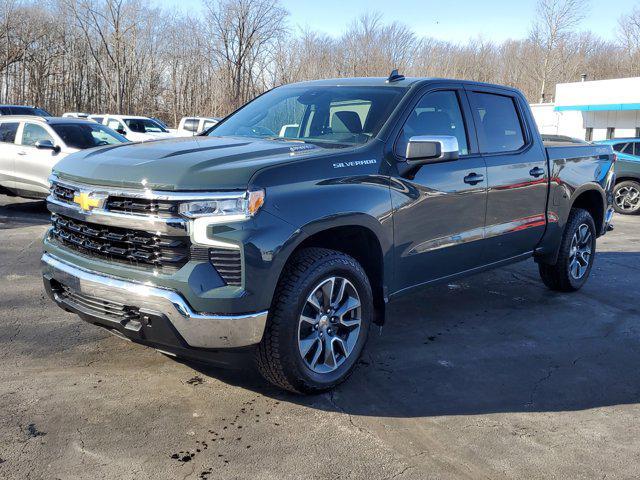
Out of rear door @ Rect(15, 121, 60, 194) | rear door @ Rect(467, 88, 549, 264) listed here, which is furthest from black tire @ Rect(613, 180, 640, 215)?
rear door @ Rect(15, 121, 60, 194)

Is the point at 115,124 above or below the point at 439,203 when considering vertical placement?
above

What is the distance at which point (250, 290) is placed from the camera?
10.2 feet

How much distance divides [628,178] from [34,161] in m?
11.7

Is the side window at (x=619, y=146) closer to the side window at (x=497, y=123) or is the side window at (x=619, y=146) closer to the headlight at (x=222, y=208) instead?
the side window at (x=497, y=123)

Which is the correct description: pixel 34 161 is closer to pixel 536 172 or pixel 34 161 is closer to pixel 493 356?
pixel 536 172

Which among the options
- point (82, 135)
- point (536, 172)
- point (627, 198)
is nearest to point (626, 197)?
point (627, 198)

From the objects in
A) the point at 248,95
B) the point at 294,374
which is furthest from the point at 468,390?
the point at 248,95

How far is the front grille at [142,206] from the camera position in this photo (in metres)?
3.14

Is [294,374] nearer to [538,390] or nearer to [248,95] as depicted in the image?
[538,390]

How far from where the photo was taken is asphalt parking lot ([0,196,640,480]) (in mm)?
2959

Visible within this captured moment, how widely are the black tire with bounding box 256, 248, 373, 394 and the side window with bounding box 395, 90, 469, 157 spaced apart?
97cm

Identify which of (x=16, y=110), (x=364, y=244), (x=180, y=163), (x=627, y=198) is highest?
(x=16, y=110)

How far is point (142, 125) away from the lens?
23188 millimetres

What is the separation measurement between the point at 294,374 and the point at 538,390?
162 cm
